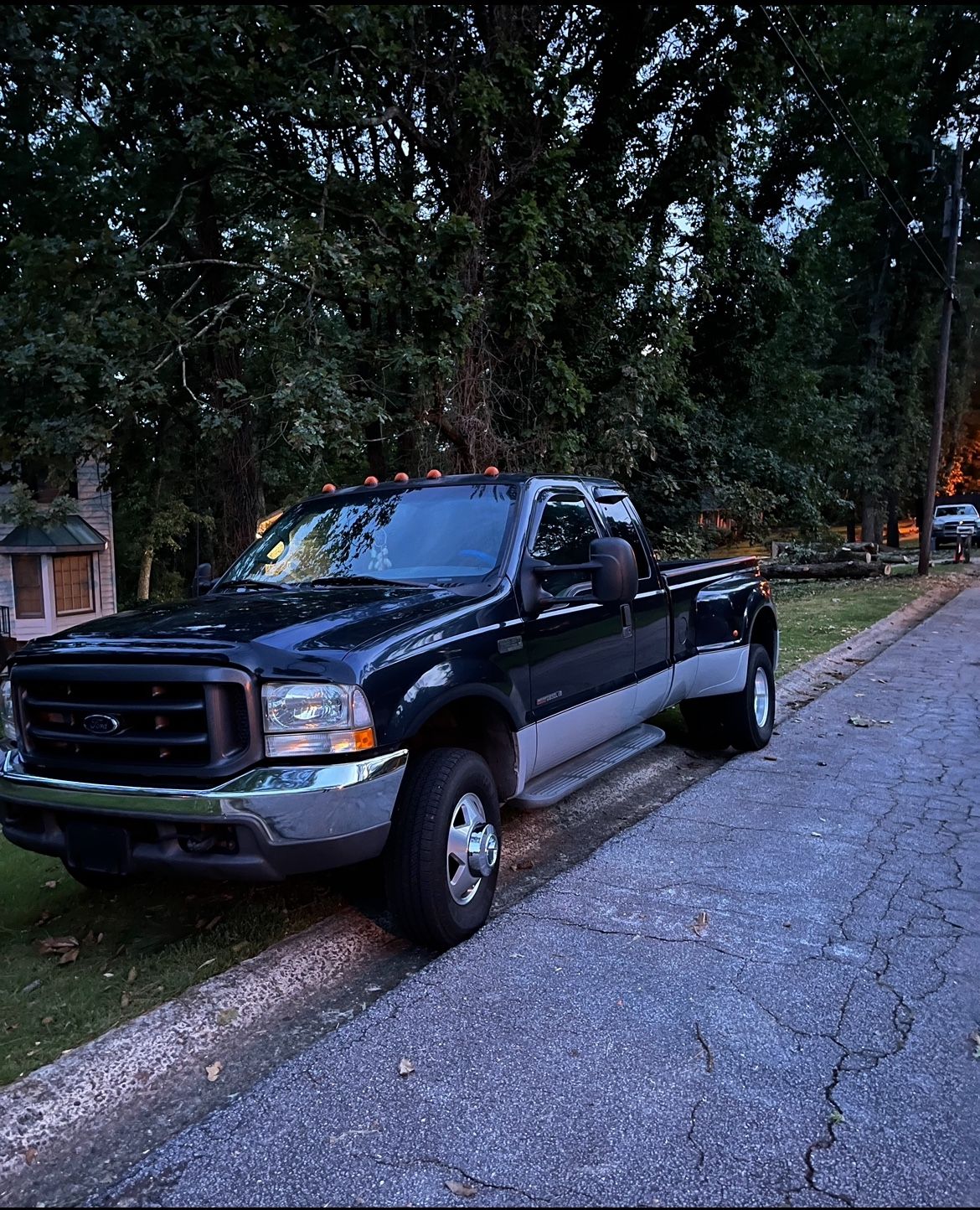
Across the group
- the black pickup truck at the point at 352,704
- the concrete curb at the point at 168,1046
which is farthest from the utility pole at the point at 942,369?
the concrete curb at the point at 168,1046

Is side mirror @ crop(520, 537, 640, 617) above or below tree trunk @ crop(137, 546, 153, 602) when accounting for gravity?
above

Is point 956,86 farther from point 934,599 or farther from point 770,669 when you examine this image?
point 770,669

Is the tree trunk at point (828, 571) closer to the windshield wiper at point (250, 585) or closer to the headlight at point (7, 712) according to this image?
the windshield wiper at point (250, 585)

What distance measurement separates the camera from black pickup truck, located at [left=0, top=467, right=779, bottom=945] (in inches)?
130

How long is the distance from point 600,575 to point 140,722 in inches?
82.8

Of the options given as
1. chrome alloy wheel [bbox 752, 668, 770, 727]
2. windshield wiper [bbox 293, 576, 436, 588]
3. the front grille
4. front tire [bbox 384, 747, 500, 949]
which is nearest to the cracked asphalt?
front tire [bbox 384, 747, 500, 949]

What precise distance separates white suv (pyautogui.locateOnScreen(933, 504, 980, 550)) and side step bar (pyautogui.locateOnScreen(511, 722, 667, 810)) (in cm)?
3736

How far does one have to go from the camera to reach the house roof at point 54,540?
75.8 feet

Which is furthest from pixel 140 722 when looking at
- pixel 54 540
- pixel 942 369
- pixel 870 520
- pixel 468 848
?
pixel 870 520

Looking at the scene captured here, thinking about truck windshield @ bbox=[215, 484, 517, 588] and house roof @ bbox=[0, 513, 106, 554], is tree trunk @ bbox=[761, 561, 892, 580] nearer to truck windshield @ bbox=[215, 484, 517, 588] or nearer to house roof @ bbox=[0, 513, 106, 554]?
house roof @ bbox=[0, 513, 106, 554]

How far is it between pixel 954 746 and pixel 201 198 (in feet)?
34.9

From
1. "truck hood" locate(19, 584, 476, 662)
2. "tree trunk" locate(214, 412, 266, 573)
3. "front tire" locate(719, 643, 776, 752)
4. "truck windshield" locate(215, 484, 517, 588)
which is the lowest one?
"front tire" locate(719, 643, 776, 752)

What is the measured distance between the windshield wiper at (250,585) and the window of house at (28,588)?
841 inches

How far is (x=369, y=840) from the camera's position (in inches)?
135
